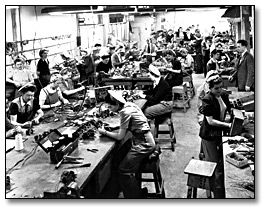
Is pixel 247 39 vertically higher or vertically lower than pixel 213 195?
higher

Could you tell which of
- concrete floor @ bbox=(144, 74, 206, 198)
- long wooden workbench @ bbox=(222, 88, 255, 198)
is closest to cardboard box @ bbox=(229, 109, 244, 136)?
long wooden workbench @ bbox=(222, 88, 255, 198)

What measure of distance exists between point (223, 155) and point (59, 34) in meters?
2.22

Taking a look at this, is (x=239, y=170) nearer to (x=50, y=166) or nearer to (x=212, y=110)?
(x=212, y=110)

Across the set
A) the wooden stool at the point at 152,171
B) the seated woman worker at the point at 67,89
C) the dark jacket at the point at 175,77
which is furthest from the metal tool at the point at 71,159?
the dark jacket at the point at 175,77

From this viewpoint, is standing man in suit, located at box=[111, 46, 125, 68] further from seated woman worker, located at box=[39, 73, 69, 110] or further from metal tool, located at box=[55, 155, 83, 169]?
metal tool, located at box=[55, 155, 83, 169]

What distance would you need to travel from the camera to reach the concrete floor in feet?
12.0

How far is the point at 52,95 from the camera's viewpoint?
16.1 feet

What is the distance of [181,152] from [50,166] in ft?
5.53

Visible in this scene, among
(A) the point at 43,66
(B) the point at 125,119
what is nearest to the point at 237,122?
(B) the point at 125,119

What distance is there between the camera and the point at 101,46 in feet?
24.5

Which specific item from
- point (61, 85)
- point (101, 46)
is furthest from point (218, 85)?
point (101, 46)

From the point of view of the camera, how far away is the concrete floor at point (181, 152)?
3652 mm

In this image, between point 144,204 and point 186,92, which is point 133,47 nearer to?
point 186,92
